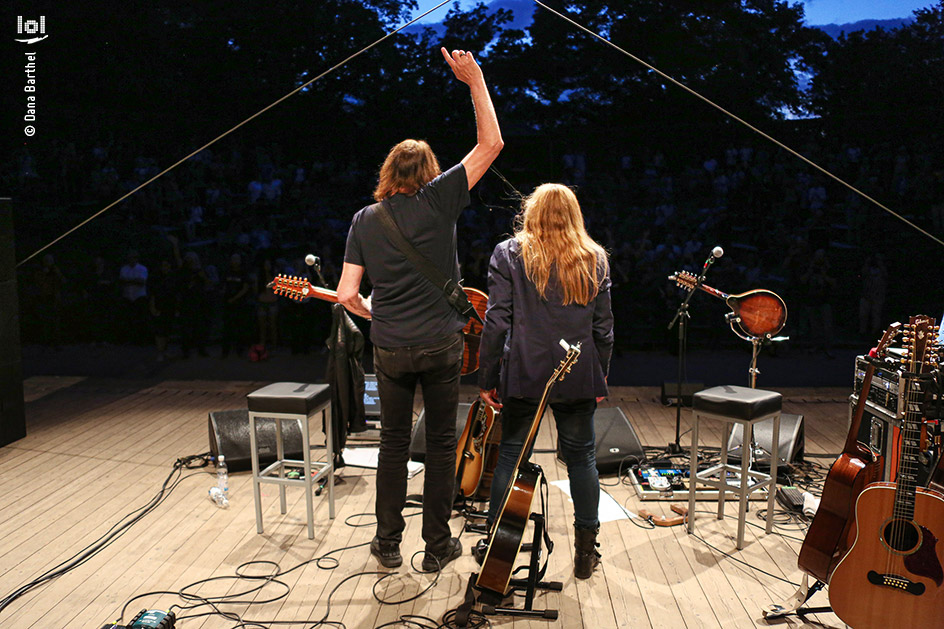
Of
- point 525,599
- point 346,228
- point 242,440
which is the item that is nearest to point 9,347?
point 242,440

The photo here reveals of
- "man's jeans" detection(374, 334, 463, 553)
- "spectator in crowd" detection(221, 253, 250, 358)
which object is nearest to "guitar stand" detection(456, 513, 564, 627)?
"man's jeans" detection(374, 334, 463, 553)

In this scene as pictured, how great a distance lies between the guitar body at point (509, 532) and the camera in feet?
7.71

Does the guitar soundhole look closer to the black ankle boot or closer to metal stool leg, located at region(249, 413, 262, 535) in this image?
the black ankle boot

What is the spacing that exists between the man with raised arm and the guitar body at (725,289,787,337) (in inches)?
76.3

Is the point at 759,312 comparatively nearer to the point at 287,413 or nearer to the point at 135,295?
the point at 287,413

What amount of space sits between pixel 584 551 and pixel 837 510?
939mm

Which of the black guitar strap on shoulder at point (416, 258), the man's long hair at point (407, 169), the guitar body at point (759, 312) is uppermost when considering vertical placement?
the man's long hair at point (407, 169)

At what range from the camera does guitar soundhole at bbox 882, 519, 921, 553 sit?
2217 millimetres

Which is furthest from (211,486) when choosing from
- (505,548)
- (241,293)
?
(241,293)

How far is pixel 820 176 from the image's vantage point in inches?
351

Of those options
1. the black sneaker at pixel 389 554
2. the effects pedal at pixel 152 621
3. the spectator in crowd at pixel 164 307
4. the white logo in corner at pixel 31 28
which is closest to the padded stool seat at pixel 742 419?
the black sneaker at pixel 389 554

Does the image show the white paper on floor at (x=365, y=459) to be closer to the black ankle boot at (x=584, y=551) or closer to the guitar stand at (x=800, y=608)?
the black ankle boot at (x=584, y=551)

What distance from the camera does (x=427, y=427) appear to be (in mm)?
2766

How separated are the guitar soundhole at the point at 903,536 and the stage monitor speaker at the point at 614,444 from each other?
1.77 metres
